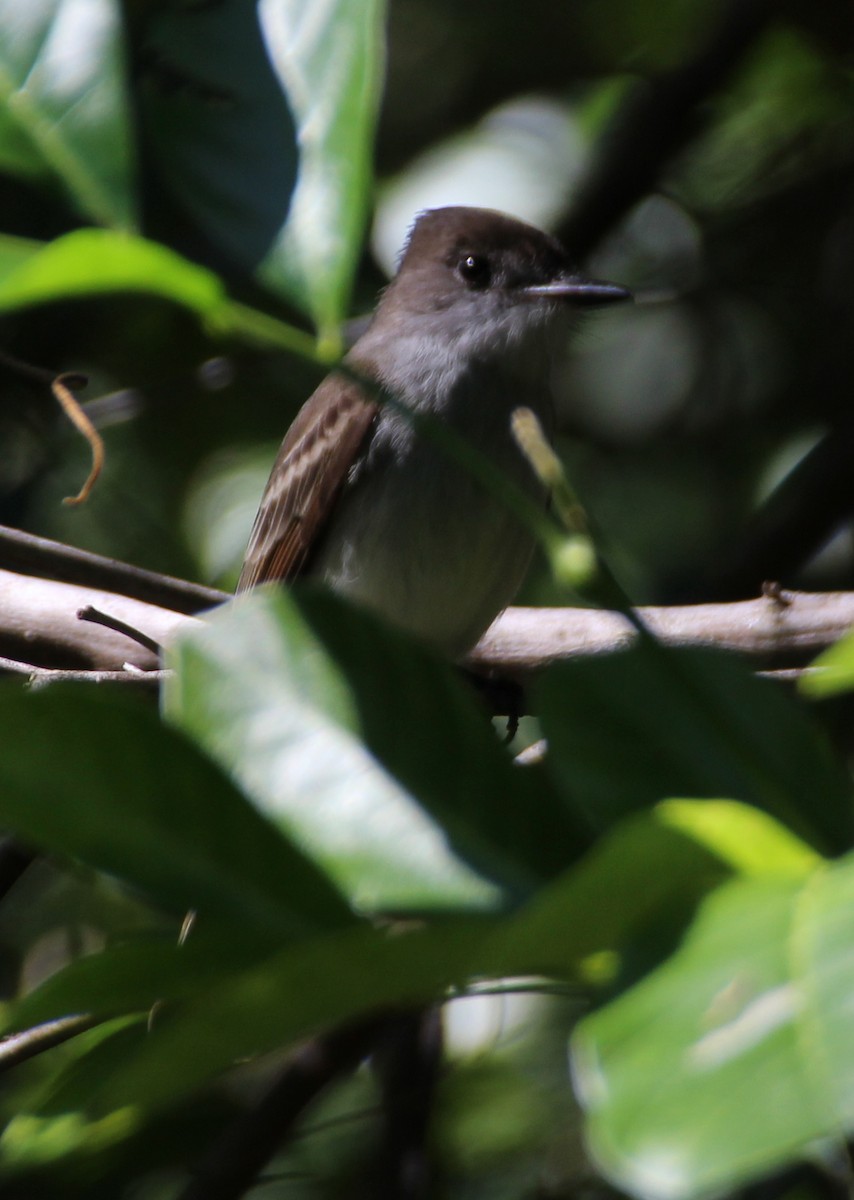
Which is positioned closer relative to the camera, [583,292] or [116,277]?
[116,277]

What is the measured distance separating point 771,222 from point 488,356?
4.25 ft

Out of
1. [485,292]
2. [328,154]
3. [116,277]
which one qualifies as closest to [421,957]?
[116,277]

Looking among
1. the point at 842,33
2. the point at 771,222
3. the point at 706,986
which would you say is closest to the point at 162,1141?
the point at 706,986

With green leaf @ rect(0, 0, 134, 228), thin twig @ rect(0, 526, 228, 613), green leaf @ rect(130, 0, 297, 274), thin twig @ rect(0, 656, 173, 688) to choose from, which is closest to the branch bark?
thin twig @ rect(0, 526, 228, 613)

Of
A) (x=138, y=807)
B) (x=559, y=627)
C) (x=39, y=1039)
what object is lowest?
(x=559, y=627)

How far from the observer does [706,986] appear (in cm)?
68

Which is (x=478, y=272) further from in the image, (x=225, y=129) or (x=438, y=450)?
(x=225, y=129)

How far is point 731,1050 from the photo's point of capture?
65 centimetres

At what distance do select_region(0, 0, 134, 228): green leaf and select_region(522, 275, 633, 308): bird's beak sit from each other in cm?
244

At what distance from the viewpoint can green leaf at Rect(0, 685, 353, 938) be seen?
792 millimetres

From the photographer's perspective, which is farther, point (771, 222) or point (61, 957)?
point (771, 222)

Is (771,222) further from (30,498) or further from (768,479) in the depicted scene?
(30,498)

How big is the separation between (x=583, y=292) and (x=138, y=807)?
9.75ft

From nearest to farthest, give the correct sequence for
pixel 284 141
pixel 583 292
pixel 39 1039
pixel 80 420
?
1. pixel 284 141
2. pixel 39 1039
3. pixel 80 420
4. pixel 583 292
